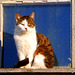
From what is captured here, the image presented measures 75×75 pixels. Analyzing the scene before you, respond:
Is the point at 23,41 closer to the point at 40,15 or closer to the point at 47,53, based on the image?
the point at 47,53

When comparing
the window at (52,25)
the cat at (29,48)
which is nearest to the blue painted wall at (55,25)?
the window at (52,25)

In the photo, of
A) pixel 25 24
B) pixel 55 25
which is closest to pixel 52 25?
pixel 55 25

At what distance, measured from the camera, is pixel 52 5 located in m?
4.72

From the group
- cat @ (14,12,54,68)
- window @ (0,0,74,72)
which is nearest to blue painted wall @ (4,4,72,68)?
window @ (0,0,74,72)

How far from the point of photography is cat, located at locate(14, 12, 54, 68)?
405 centimetres

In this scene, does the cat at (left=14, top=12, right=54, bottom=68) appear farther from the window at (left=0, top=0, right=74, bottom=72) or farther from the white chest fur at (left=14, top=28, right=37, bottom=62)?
the window at (left=0, top=0, right=74, bottom=72)

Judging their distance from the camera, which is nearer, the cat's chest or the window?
the cat's chest

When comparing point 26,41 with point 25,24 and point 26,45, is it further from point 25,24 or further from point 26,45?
point 25,24

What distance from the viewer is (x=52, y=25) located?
4668 millimetres

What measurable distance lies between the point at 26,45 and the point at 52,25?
763mm

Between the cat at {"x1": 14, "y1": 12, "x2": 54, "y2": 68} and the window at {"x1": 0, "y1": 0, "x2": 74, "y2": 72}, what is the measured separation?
0.46 meters

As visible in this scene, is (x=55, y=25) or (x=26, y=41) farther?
(x=55, y=25)

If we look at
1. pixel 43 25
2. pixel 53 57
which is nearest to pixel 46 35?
pixel 43 25

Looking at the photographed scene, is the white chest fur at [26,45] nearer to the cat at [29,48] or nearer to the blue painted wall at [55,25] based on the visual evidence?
the cat at [29,48]
